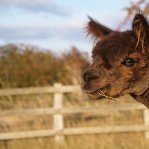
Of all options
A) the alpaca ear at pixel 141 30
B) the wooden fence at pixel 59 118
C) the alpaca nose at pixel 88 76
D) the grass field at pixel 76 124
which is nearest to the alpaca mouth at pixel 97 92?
the alpaca nose at pixel 88 76

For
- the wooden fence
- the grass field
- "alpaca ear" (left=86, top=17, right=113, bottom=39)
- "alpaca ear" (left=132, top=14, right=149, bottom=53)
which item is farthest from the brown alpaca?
the wooden fence

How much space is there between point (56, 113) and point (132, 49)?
6.79 meters

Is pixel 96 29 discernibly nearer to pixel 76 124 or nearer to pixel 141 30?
pixel 141 30

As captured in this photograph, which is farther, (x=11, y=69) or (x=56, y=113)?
(x=11, y=69)

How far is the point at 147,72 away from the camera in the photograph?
599cm

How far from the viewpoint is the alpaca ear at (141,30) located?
583 centimetres

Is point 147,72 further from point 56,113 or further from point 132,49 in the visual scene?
point 56,113

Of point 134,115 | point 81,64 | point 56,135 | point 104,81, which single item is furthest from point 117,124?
point 81,64

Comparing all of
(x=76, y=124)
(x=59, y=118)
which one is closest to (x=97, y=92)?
(x=59, y=118)

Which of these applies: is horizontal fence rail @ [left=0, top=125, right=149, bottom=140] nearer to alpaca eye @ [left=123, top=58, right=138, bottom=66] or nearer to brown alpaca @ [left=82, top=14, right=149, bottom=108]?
brown alpaca @ [left=82, top=14, right=149, bottom=108]

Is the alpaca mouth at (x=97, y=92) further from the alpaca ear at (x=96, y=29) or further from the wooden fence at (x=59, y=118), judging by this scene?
the wooden fence at (x=59, y=118)

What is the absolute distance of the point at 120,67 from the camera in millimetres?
6098

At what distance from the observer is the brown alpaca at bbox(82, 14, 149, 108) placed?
601 centimetres

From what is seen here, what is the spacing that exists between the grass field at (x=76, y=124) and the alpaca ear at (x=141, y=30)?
499 cm
